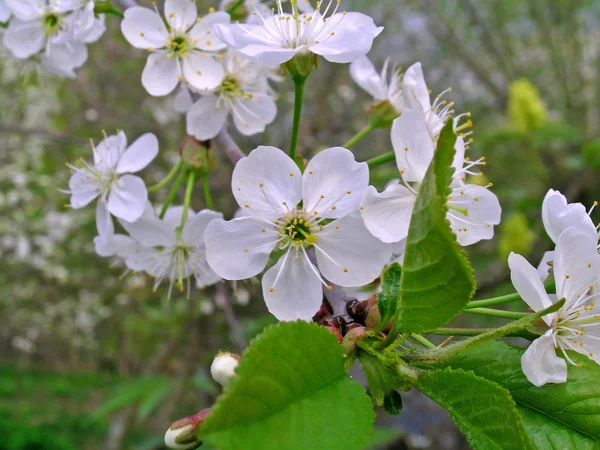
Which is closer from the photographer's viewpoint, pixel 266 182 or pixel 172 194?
pixel 266 182

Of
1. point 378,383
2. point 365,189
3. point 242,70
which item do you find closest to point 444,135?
point 365,189

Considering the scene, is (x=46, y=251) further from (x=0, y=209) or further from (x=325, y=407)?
(x=325, y=407)

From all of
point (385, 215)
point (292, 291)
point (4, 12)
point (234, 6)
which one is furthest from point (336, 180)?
point (4, 12)

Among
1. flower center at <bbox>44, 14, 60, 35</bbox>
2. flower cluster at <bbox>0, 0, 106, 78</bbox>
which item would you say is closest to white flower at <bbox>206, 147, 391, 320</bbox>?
flower cluster at <bbox>0, 0, 106, 78</bbox>

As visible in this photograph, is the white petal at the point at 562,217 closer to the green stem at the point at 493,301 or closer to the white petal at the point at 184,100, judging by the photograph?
the green stem at the point at 493,301

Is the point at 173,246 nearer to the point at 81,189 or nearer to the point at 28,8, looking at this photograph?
the point at 81,189

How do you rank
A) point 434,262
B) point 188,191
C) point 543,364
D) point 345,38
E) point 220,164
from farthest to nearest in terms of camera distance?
point 220,164
point 188,191
point 345,38
point 543,364
point 434,262

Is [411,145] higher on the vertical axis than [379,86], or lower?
lower
